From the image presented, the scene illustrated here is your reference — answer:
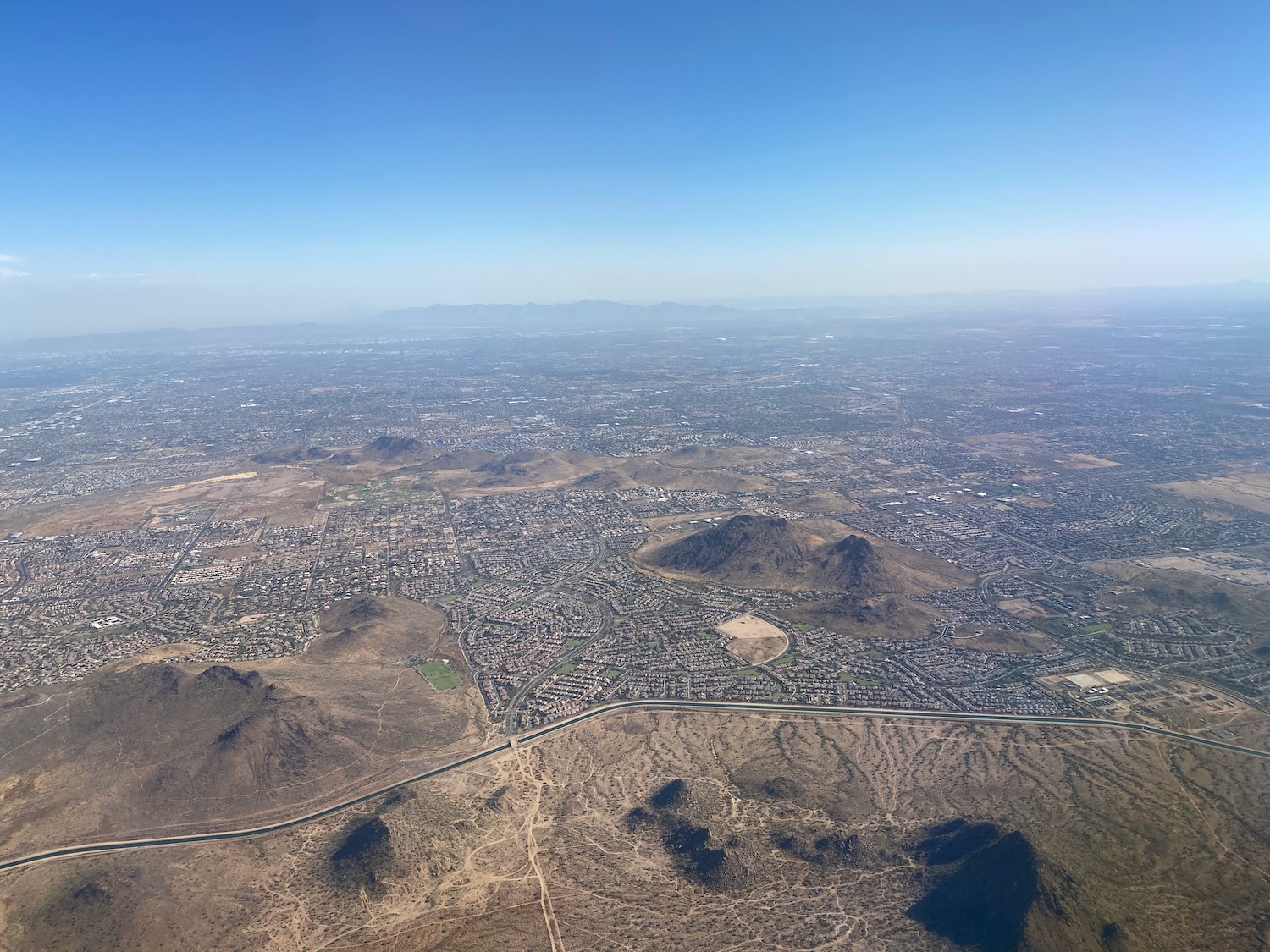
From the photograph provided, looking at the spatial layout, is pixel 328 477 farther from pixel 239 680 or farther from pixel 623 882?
pixel 623 882

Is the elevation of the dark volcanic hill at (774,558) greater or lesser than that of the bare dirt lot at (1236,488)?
greater

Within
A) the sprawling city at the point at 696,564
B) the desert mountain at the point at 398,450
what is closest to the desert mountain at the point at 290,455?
the sprawling city at the point at 696,564

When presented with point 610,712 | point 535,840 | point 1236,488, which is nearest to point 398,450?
point 610,712

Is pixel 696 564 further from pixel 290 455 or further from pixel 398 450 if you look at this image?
pixel 290 455

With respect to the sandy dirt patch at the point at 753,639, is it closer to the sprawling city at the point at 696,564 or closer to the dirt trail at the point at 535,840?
the sprawling city at the point at 696,564

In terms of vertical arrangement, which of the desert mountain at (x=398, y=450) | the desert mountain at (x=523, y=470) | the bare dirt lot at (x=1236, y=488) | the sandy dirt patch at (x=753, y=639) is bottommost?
the bare dirt lot at (x=1236, y=488)

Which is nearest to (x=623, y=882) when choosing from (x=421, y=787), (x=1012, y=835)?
(x=421, y=787)

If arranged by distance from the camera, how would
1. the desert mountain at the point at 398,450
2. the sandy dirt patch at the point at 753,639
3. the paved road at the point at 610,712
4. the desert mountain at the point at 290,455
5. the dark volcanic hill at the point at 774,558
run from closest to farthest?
the paved road at the point at 610,712, the sandy dirt patch at the point at 753,639, the dark volcanic hill at the point at 774,558, the desert mountain at the point at 398,450, the desert mountain at the point at 290,455

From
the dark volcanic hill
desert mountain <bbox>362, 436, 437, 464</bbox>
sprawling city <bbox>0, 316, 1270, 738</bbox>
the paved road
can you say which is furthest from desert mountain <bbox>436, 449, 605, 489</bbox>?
the paved road
